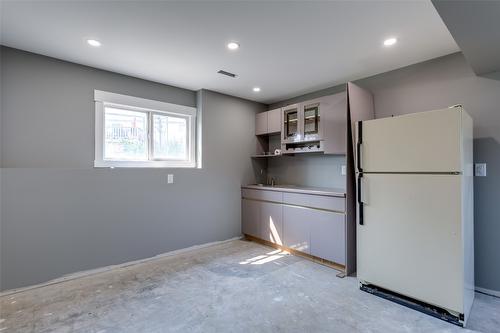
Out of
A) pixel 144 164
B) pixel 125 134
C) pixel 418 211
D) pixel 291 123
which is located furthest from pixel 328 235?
pixel 125 134

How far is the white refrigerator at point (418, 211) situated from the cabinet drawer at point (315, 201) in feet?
1.39

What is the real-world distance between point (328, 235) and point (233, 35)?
8.02 feet

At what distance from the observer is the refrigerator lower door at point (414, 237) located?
6.69 feet

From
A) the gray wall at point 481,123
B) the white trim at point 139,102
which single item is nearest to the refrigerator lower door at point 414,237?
the gray wall at point 481,123

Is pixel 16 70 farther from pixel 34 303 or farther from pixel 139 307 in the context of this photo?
pixel 139 307

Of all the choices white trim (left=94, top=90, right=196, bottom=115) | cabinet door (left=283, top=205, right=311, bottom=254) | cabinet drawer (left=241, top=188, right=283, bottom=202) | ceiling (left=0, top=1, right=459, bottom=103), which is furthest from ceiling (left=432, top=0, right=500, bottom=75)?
white trim (left=94, top=90, right=196, bottom=115)

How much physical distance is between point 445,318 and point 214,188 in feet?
10.1

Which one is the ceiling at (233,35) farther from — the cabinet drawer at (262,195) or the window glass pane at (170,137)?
the cabinet drawer at (262,195)

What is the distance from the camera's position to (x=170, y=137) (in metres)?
3.86

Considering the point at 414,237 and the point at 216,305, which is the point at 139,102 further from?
the point at 414,237

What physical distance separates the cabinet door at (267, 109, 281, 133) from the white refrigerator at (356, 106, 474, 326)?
1.75 metres

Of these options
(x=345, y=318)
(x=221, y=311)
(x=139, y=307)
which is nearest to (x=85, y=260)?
(x=139, y=307)

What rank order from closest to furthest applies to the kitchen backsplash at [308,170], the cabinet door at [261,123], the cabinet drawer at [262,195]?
1. the kitchen backsplash at [308,170]
2. the cabinet drawer at [262,195]
3. the cabinet door at [261,123]

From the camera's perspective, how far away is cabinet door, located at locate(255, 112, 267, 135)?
4.47 metres
